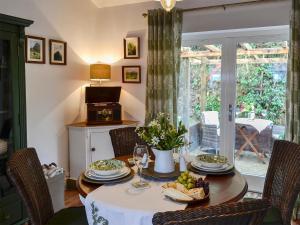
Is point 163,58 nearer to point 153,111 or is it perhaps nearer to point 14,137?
point 153,111

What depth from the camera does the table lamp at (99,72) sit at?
13.2 ft

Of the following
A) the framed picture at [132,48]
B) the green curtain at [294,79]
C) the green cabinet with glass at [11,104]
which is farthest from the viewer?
the framed picture at [132,48]

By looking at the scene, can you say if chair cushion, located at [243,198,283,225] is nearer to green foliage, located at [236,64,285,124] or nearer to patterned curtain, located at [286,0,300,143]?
patterned curtain, located at [286,0,300,143]

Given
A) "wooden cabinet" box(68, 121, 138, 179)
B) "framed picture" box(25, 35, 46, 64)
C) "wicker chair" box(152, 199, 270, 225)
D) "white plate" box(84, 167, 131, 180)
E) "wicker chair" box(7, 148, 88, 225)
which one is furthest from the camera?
"wooden cabinet" box(68, 121, 138, 179)

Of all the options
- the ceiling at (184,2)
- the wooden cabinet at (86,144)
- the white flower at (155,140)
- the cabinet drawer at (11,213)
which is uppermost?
the ceiling at (184,2)

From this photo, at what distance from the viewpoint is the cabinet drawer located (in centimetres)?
264

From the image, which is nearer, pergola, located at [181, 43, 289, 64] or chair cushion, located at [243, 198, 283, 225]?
chair cushion, located at [243, 198, 283, 225]

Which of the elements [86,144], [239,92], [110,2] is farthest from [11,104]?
[239,92]

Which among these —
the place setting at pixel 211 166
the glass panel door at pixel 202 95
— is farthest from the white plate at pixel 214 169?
the glass panel door at pixel 202 95

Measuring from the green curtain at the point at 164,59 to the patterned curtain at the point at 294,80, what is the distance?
4.03 feet

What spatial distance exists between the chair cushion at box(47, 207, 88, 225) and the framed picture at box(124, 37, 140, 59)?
7.85ft

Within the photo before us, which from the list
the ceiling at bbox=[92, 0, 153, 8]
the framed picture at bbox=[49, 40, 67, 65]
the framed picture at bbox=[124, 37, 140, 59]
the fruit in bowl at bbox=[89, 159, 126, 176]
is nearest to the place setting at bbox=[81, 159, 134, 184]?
the fruit in bowl at bbox=[89, 159, 126, 176]

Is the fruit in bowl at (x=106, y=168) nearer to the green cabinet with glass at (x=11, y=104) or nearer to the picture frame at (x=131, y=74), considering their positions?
the green cabinet with glass at (x=11, y=104)

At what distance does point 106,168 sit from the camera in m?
1.98
